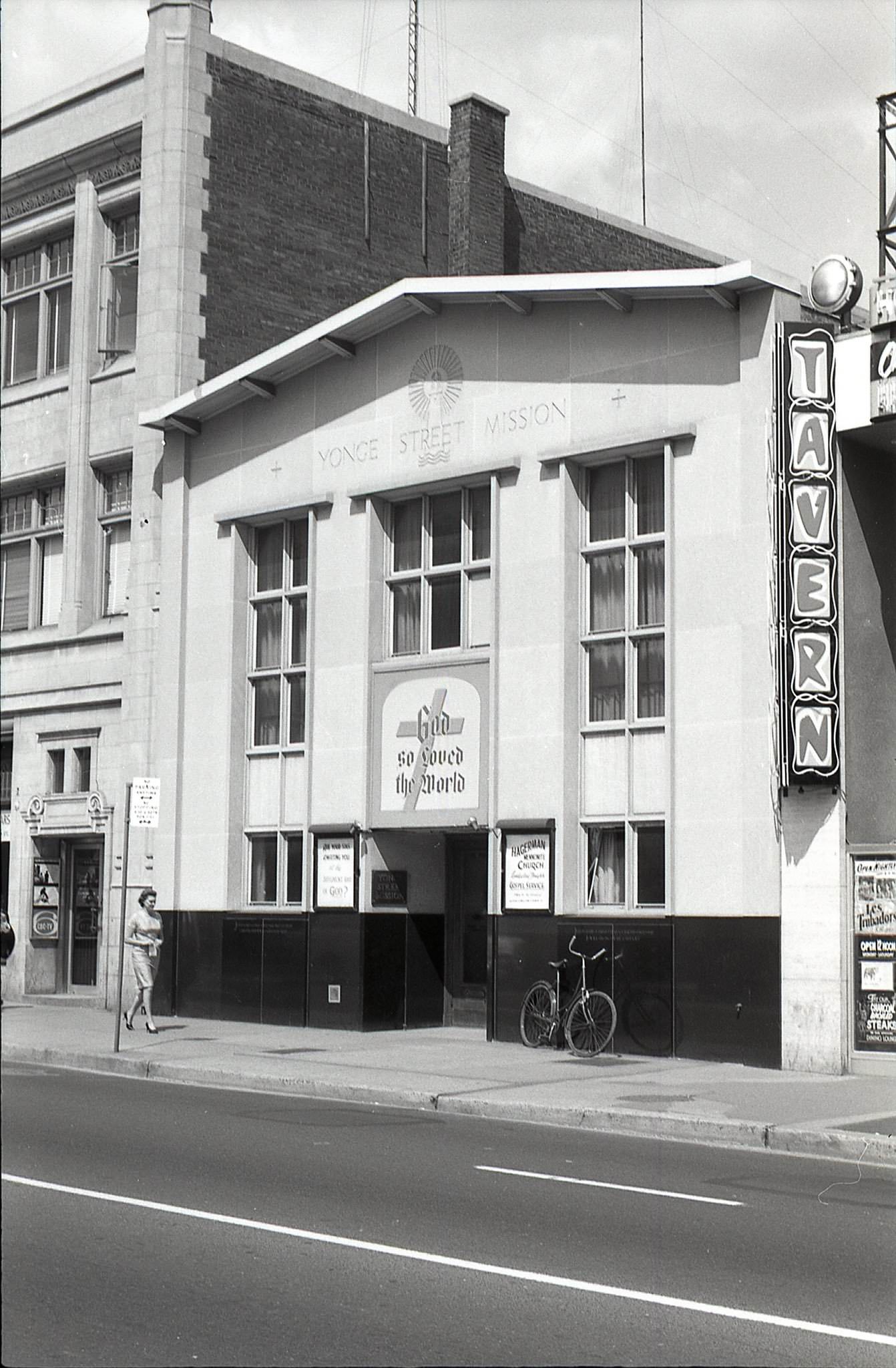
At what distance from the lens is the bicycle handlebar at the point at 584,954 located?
19.5 metres

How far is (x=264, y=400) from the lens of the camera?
24.6m

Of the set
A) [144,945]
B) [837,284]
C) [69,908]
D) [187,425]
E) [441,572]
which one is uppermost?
[187,425]

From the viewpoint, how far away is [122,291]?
88.3ft

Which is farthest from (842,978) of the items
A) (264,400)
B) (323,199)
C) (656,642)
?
(323,199)

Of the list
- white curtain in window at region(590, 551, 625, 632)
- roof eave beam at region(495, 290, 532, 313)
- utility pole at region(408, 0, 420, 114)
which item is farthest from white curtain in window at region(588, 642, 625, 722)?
utility pole at region(408, 0, 420, 114)

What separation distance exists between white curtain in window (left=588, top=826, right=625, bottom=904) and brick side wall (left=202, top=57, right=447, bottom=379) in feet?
35.9

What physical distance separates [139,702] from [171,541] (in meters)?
2.63

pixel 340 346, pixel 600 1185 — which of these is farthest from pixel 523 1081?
pixel 340 346

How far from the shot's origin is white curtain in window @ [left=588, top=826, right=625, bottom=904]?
20000 millimetres

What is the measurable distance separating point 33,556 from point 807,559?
15.3m

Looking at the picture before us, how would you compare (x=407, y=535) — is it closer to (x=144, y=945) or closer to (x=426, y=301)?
(x=426, y=301)

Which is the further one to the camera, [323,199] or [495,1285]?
[323,199]

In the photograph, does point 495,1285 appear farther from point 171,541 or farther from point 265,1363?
point 171,541

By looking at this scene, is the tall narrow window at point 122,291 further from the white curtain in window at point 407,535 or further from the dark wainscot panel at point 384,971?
the dark wainscot panel at point 384,971
